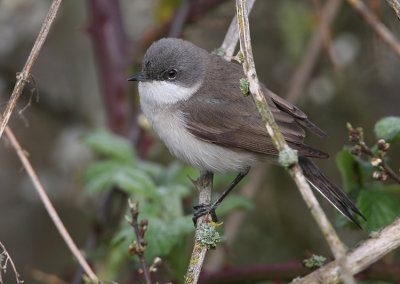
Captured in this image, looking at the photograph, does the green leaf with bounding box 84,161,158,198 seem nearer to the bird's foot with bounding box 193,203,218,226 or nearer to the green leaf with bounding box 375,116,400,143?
the bird's foot with bounding box 193,203,218,226

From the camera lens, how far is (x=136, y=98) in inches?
193

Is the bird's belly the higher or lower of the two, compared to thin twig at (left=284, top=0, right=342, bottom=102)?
lower

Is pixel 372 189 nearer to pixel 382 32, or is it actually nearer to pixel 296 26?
pixel 382 32

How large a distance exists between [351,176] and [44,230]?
372 cm

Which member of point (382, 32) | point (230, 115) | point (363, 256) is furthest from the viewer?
point (230, 115)

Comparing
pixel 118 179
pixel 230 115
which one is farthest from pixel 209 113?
pixel 118 179

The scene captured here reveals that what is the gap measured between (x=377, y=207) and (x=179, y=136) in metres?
1.29

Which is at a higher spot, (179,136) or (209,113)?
(209,113)

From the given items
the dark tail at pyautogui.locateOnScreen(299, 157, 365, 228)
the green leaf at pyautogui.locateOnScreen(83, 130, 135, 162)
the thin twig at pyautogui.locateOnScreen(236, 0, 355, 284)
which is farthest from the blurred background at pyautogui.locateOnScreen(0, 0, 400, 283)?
the thin twig at pyautogui.locateOnScreen(236, 0, 355, 284)

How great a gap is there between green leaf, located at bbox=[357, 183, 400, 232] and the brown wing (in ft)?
1.93

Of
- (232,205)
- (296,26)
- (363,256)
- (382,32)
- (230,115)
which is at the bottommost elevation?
(363,256)

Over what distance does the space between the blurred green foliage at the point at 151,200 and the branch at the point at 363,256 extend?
91 centimetres

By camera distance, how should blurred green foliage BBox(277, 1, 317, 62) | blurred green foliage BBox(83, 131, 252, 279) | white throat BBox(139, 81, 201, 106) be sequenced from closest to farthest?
blurred green foliage BBox(83, 131, 252, 279) → white throat BBox(139, 81, 201, 106) → blurred green foliage BBox(277, 1, 317, 62)

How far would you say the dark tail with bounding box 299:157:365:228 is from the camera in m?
3.02
